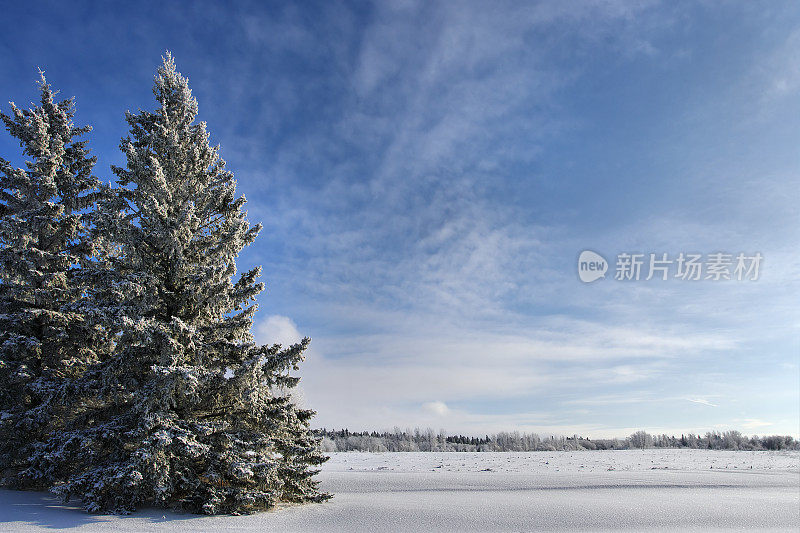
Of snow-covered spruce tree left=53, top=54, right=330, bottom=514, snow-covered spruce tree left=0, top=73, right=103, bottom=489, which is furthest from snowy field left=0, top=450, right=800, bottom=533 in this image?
snow-covered spruce tree left=0, top=73, right=103, bottom=489

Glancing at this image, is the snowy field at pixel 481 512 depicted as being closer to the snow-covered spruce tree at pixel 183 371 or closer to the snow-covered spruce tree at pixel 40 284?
the snow-covered spruce tree at pixel 183 371

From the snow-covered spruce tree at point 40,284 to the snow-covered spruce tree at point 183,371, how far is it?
5.85 feet

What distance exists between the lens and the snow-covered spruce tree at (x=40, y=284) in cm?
1439

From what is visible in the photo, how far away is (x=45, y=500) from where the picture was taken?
40.8 ft

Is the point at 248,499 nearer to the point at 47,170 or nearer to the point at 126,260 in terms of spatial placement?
the point at 126,260

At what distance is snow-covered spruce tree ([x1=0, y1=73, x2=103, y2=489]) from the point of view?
14391mm

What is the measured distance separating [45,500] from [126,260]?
287 inches

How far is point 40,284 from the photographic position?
1642cm

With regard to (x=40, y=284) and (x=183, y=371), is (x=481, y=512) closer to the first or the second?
(x=183, y=371)

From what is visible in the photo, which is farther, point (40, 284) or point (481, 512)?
point (40, 284)

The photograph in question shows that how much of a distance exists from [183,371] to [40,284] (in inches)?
406

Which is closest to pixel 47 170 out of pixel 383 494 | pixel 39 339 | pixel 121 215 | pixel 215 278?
pixel 39 339

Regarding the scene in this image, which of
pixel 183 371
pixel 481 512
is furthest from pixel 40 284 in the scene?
pixel 481 512

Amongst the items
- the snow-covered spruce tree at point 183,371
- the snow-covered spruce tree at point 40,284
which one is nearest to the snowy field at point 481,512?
the snow-covered spruce tree at point 183,371
